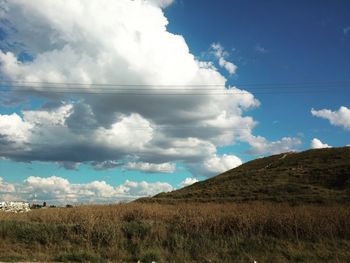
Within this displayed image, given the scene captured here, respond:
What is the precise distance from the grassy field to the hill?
114 feet

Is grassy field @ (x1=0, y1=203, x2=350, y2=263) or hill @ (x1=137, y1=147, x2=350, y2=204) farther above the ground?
hill @ (x1=137, y1=147, x2=350, y2=204)

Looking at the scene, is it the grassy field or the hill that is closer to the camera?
the grassy field

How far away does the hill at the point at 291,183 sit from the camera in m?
62.9

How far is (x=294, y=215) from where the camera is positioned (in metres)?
23.6

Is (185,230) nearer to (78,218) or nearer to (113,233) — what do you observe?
(113,233)

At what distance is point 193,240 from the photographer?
19828 millimetres

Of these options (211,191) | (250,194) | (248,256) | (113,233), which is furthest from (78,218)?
(211,191)

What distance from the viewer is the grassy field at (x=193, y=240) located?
17.2m

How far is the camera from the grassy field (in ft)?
56.3

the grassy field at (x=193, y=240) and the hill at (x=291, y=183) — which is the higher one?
the hill at (x=291, y=183)

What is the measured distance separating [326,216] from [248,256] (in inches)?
355

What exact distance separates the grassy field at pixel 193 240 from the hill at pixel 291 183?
34.7m

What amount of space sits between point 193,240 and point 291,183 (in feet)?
184

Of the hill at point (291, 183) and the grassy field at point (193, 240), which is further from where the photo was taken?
the hill at point (291, 183)
